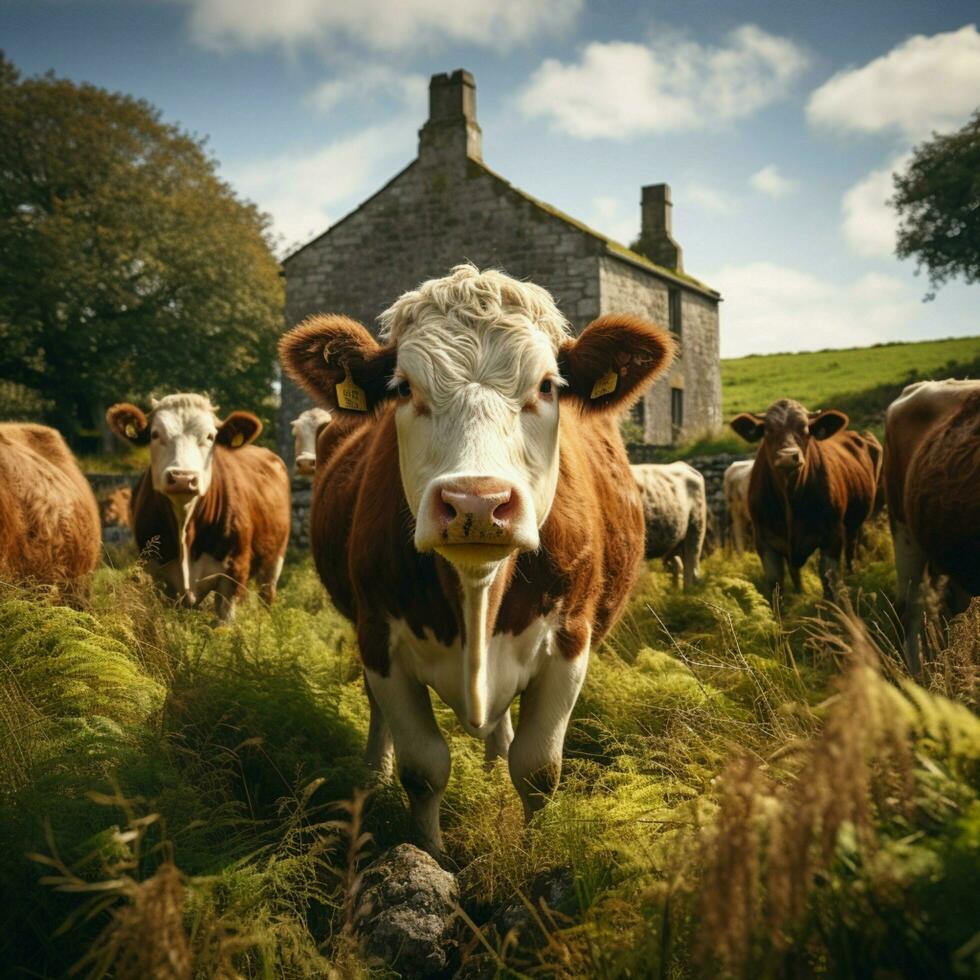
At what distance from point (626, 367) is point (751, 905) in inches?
93.5

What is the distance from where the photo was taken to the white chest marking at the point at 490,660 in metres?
3.49

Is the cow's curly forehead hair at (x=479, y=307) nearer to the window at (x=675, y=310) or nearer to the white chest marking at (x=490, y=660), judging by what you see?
the white chest marking at (x=490, y=660)

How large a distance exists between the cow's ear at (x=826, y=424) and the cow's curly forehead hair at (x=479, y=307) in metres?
6.43

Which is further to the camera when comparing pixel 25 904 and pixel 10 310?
pixel 10 310

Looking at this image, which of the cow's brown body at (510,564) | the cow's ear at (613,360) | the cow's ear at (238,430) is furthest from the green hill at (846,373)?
the cow's ear at (613,360)

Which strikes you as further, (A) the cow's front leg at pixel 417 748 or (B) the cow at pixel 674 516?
(B) the cow at pixel 674 516

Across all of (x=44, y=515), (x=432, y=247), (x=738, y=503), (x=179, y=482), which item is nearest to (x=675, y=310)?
(x=432, y=247)

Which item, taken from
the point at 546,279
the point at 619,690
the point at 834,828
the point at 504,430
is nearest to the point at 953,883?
the point at 834,828

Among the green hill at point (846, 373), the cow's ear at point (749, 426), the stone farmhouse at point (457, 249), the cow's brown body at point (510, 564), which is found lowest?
the cow's brown body at point (510, 564)

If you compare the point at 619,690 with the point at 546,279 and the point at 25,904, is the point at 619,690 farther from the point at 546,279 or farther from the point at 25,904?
the point at 546,279

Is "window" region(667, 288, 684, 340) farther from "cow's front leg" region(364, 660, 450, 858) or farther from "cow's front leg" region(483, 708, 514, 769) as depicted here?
"cow's front leg" region(364, 660, 450, 858)

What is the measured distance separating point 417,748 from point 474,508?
1.39 m

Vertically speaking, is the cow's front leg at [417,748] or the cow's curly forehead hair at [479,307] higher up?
the cow's curly forehead hair at [479,307]

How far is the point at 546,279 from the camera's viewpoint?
72.5 feet
